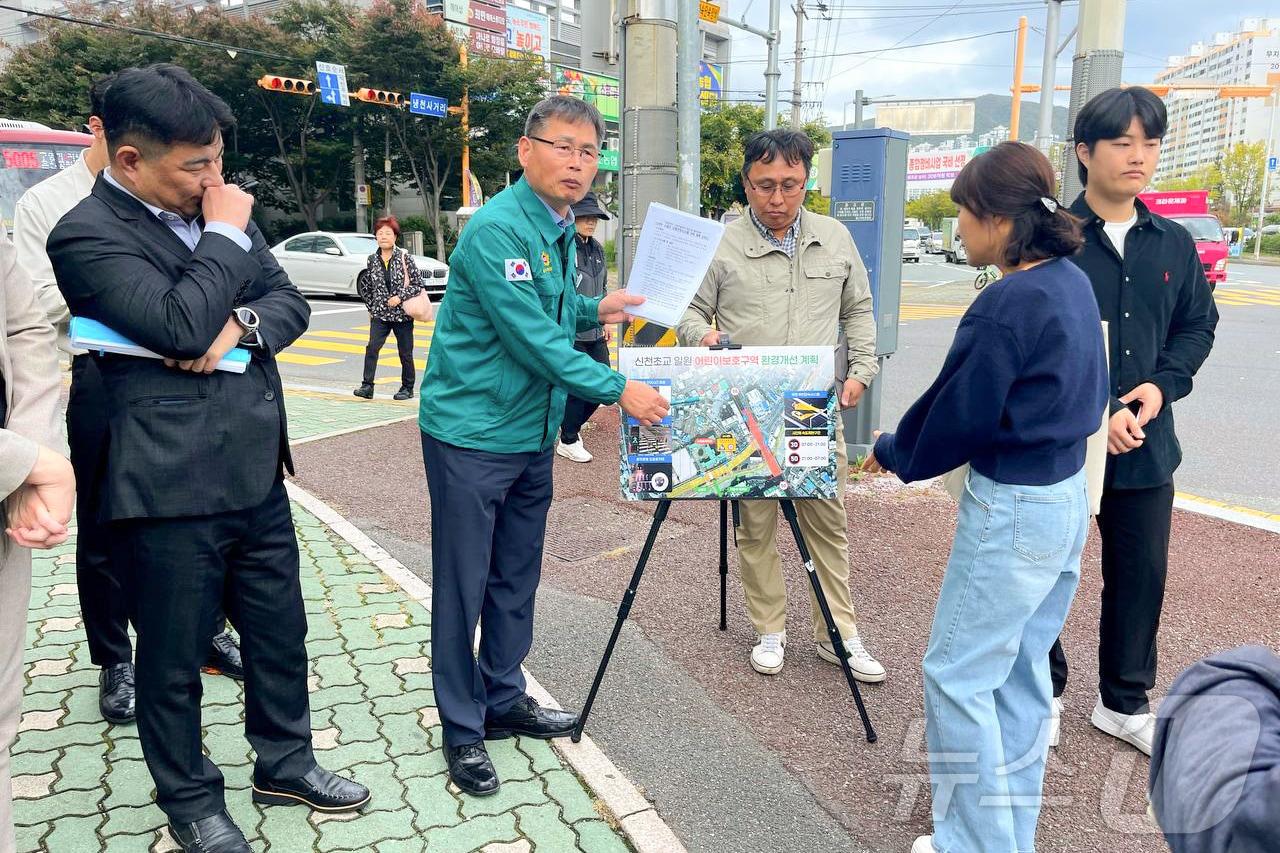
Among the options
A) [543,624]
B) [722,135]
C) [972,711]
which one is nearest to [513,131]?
[722,135]

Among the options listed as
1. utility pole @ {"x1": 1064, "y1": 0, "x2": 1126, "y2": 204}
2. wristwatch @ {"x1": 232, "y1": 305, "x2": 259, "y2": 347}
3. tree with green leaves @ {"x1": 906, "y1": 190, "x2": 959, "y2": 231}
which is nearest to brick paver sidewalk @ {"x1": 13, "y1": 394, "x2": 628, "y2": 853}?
wristwatch @ {"x1": 232, "y1": 305, "x2": 259, "y2": 347}

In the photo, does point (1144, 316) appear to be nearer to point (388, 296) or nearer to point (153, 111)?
point (153, 111)

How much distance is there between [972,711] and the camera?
2443mm

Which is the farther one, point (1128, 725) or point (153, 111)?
point (1128, 725)

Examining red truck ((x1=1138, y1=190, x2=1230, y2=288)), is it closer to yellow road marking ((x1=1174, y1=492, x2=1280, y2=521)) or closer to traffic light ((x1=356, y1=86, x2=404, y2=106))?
yellow road marking ((x1=1174, y1=492, x2=1280, y2=521))

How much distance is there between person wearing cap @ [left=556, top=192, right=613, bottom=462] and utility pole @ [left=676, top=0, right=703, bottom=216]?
0.70m

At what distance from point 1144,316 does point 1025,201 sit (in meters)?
1.17

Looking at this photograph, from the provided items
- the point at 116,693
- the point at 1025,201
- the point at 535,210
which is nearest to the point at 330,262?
the point at 116,693

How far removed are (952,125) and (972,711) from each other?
66158mm

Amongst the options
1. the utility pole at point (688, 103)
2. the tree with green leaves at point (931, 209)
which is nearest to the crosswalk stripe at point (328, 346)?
the utility pole at point (688, 103)

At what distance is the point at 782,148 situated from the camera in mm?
3553

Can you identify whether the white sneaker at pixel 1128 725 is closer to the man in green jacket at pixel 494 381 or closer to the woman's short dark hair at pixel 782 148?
the man in green jacket at pixel 494 381

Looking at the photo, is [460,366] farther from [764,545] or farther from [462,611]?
[764,545]

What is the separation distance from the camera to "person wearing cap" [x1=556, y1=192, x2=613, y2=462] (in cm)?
705
